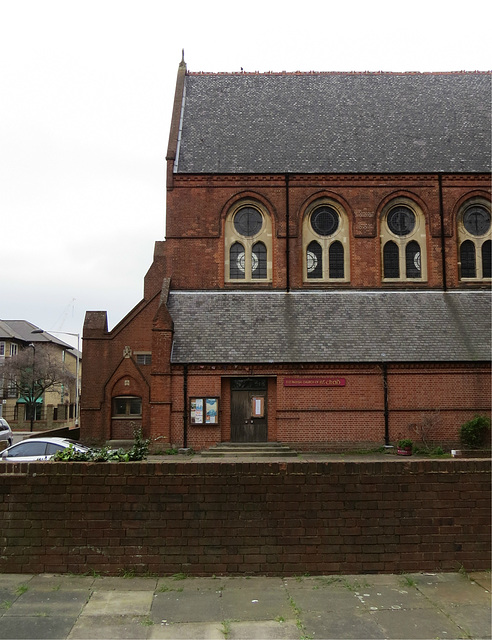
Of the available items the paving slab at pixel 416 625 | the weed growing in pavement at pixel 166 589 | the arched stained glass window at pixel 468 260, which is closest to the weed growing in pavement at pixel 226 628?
the weed growing in pavement at pixel 166 589

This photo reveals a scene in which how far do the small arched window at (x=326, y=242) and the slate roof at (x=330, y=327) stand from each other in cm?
125

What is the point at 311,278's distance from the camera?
24984mm

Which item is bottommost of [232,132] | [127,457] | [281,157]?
[127,457]

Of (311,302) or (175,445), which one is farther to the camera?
(311,302)

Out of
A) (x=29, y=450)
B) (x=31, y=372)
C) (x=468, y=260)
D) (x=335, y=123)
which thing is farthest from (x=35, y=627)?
(x=31, y=372)

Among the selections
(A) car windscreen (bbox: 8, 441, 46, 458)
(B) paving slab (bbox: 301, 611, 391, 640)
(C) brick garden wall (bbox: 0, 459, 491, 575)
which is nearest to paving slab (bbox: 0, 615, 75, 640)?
(C) brick garden wall (bbox: 0, 459, 491, 575)

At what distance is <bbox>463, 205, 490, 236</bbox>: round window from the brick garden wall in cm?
2013

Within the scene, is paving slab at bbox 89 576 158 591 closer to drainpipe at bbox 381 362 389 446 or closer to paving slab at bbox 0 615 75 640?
paving slab at bbox 0 615 75 640

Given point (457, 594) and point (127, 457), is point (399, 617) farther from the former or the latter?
point (127, 457)

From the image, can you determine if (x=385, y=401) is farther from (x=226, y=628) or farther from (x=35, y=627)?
(x=35, y=627)

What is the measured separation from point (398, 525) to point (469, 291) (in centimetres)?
1873

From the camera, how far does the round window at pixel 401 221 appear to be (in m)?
25.5

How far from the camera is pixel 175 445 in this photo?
2131cm

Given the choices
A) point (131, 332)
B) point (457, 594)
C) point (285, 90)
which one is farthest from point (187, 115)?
point (457, 594)
